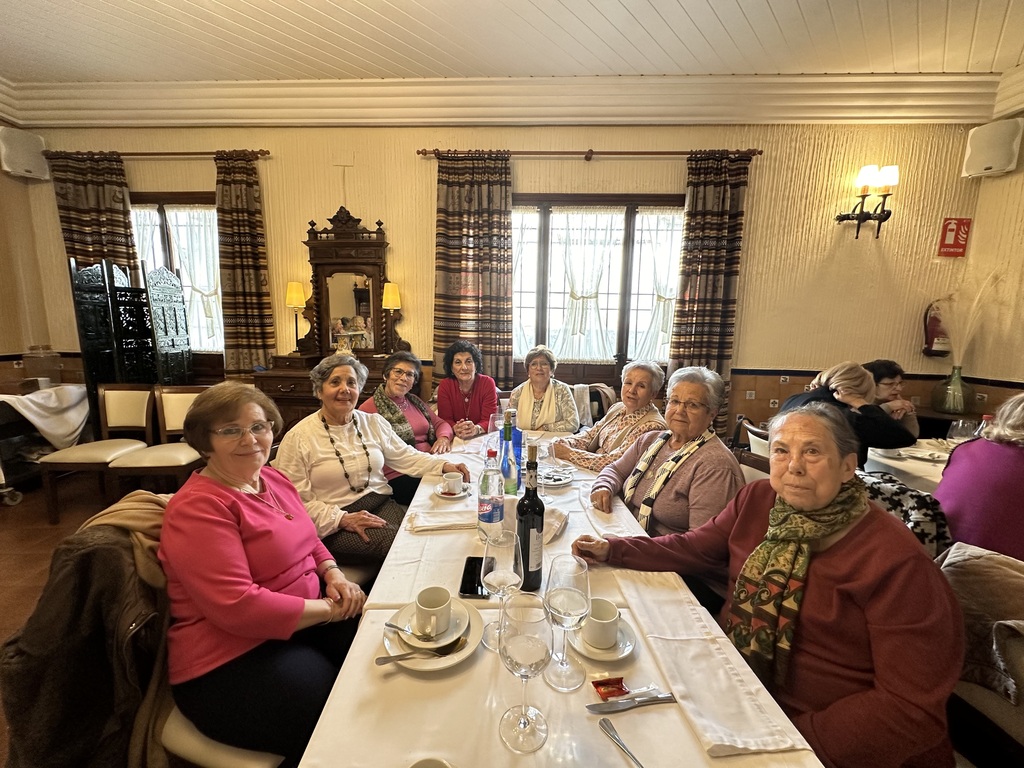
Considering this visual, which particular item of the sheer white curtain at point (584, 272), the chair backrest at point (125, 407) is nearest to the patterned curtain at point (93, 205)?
the chair backrest at point (125, 407)

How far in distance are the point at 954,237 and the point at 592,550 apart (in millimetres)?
4718

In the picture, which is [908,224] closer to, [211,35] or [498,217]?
[498,217]

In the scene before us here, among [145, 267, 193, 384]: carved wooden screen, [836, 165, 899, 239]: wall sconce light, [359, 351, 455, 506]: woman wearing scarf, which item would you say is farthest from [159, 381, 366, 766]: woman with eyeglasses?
[836, 165, 899, 239]: wall sconce light

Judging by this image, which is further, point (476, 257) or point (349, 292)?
point (349, 292)

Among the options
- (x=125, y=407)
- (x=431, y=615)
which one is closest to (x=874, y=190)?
(x=431, y=615)

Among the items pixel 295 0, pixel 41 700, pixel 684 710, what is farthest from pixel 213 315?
pixel 684 710

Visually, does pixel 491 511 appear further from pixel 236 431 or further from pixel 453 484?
pixel 236 431

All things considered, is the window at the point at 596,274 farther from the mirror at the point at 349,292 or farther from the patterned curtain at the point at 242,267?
the patterned curtain at the point at 242,267

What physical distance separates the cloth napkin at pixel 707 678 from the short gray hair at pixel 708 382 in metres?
0.75

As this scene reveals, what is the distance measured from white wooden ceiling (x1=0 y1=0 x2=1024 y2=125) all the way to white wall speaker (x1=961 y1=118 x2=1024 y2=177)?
0.75 ft

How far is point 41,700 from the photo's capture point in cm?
90

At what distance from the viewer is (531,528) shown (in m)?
1.07

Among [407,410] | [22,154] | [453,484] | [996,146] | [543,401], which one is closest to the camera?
[453,484]

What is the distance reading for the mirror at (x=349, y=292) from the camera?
3904 millimetres
